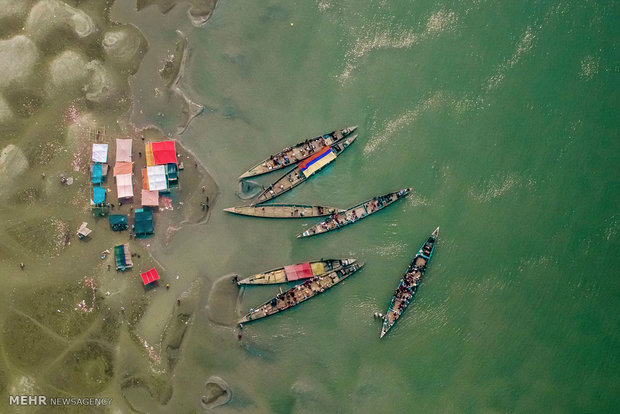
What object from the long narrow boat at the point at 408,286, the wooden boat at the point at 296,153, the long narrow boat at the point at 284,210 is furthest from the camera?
the wooden boat at the point at 296,153

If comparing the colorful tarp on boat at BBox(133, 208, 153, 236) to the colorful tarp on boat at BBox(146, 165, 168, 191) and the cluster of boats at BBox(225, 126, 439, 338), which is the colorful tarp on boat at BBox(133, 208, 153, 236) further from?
the cluster of boats at BBox(225, 126, 439, 338)

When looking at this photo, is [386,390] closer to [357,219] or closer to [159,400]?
[357,219]

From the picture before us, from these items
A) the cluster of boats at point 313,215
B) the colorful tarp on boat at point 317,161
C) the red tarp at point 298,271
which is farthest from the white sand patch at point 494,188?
the red tarp at point 298,271

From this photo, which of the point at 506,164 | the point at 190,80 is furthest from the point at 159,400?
the point at 506,164

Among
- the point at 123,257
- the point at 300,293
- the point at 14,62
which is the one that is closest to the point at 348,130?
the point at 300,293

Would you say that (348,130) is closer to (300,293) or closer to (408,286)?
(408,286)

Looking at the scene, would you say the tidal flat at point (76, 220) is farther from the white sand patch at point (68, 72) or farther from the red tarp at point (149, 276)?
the red tarp at point (149, 276)

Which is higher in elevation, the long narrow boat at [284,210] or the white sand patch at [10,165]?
the white sand patch at [10,165]
